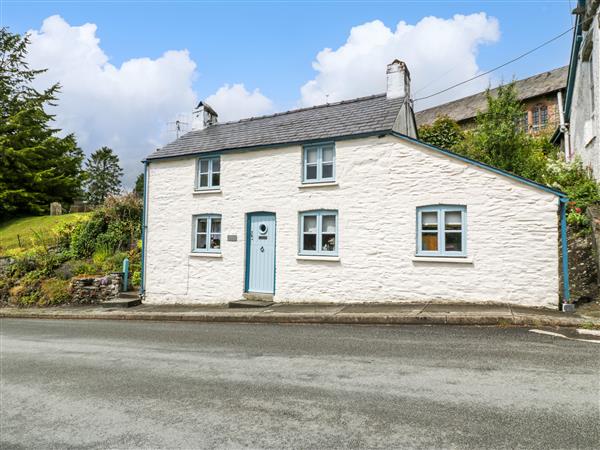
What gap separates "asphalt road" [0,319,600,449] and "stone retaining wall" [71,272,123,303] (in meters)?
7.42

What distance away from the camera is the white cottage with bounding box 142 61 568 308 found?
9.23 m

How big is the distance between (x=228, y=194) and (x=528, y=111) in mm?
31523

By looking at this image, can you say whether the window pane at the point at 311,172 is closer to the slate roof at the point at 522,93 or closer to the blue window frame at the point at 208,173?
the blue window frame at the point at 208,173

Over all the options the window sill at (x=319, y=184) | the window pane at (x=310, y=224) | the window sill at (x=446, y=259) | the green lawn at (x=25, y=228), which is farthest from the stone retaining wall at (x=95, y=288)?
the window sill at (x=446, y=259)

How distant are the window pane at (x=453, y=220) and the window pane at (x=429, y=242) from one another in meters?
0.44

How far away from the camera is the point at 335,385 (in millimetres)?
4867

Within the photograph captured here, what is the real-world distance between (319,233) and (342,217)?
888mm

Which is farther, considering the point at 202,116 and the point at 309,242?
the point at 202,116

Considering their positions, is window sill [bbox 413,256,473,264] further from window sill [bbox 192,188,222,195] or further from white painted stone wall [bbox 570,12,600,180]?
window sill [bbox 192,188,222,195]

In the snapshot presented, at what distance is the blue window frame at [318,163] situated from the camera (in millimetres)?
11781

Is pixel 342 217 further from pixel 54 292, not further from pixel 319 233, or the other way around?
pixel 54 292

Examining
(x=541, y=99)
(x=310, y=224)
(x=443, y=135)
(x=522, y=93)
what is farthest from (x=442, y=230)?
(x=522, y=93)

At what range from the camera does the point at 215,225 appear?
13602 millimetres

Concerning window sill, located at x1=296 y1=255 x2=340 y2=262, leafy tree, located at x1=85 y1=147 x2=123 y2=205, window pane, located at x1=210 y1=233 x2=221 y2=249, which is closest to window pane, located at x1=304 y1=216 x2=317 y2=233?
window sill, located at x1=296 y1=255 x2=340 y2=262
